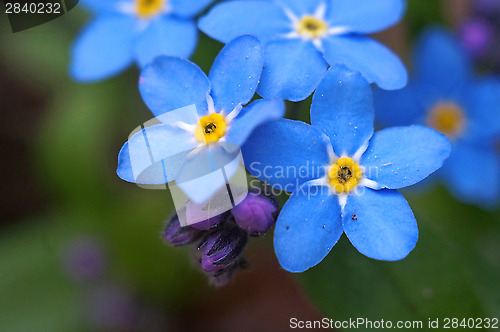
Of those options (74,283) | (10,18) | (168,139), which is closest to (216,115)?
(168,139)

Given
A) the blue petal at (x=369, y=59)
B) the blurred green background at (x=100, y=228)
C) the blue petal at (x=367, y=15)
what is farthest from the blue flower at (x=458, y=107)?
the blue petal at (x=369, y=59)

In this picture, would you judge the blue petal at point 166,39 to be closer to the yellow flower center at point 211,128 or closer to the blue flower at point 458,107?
the yellow flower center at point 211,128

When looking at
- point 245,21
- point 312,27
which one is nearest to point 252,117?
point 245,21

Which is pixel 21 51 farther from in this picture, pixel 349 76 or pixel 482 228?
pixel 482 228

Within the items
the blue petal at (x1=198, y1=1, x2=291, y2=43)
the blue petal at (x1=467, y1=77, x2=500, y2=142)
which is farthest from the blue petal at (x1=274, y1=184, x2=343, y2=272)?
the blue petal at (x1=467, y1=77, x2=500, y2=142)

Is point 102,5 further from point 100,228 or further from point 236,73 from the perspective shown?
point 100,228

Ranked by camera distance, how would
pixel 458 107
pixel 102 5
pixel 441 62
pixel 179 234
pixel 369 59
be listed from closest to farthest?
pixel 179 234 → pixel 369 59 → pixel 102 5 → pixel 441 62 → pixel 458 107
